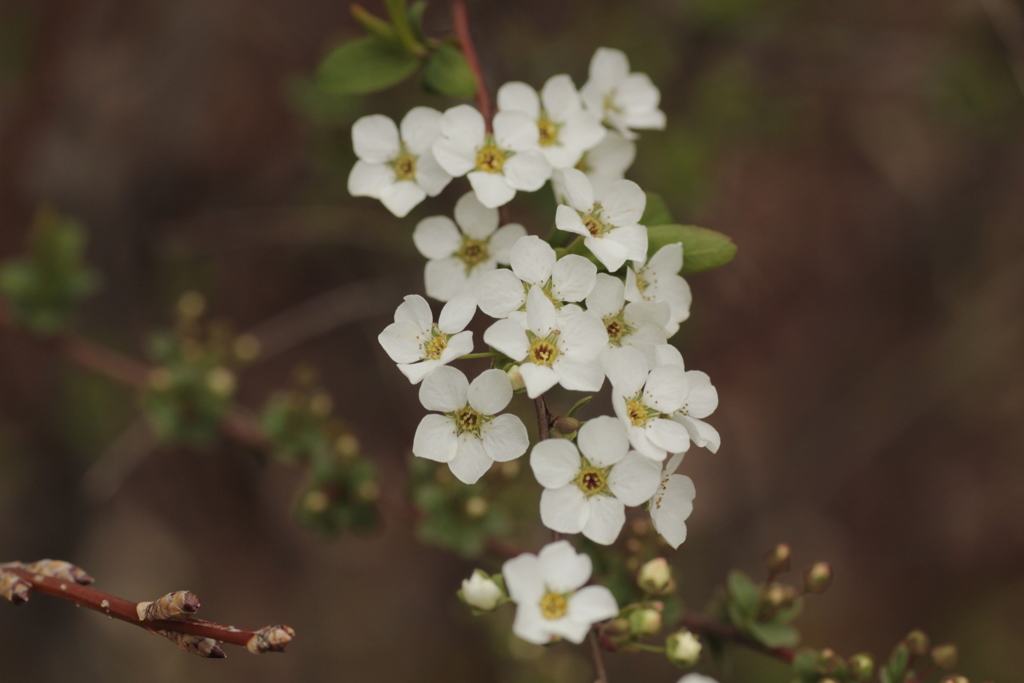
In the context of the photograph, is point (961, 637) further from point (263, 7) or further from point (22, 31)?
point (22, 31)

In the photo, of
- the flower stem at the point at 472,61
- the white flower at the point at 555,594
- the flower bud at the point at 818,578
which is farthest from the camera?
the flower bud at the point at 818,578

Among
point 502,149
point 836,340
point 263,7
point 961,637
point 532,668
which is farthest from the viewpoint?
point 836,340

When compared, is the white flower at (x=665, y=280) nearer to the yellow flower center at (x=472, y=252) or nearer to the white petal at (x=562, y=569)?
the yellow flower center at (x=472, y=252)

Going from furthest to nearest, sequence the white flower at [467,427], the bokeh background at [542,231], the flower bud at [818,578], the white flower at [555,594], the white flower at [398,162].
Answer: the bokeh background at [542,231] < the flower bud at [818,578] < the white flower at [398,162] < the white flower at [467,427] < the white flower at [555,594]

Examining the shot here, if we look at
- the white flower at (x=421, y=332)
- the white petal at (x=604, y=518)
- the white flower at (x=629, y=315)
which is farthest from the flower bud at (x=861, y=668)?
the white flower at (x=421, y=332)

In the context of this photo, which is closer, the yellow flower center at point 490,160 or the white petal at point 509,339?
the white petal at point 509,339

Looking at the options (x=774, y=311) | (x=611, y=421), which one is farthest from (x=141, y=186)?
(x=774, y=311)

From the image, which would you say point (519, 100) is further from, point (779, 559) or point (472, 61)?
point (779, 559)
